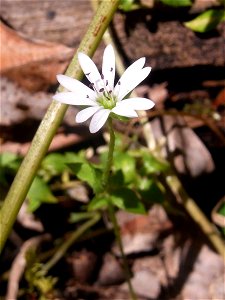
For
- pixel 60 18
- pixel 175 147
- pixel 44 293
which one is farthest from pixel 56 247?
pixel 60 18

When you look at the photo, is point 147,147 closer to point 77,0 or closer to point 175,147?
point 175,147

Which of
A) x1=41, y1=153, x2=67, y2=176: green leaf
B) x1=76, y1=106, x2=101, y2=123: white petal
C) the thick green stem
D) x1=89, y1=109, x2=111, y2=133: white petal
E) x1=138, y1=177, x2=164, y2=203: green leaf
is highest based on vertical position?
x1=76, y1=106, x2=101, y2=123: white petal

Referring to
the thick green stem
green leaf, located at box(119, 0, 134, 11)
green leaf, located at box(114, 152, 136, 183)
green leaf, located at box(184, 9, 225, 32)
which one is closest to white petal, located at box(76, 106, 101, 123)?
the thick green stem

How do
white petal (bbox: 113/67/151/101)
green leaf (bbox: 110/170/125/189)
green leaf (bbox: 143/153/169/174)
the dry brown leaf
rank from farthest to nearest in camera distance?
1. the dry brown leaf
2. green leaf (bbox: 143/153/169/174)
3. green leaf (bbox: 110/170/125/189)
4. white petal (bbox: 113/67/151/101)

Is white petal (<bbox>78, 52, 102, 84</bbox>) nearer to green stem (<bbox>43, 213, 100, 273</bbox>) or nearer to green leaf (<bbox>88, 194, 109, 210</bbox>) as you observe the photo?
green leaf (<bbox>88, 194, 109, 210</bbox>)

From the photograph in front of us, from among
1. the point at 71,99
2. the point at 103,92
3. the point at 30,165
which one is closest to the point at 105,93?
the point at 103,92

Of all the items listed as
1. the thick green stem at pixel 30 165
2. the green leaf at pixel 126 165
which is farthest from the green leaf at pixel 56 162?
the thick green stem at pixel 30 165

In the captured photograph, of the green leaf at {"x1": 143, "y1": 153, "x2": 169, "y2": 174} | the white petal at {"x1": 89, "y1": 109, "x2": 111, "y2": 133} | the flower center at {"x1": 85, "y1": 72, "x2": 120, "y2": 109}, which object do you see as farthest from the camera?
the green leaf at {"x1": 143, "y1": 153, "x2": 169, "y2": 174}
